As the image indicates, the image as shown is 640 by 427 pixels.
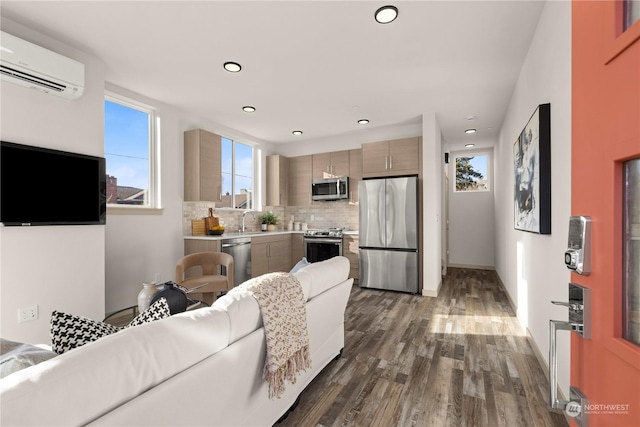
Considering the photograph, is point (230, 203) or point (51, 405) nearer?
point (51, 405)

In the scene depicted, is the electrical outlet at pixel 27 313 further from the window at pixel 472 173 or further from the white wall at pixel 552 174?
the window at pixel 472 173

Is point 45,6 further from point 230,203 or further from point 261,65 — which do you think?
point 230,203

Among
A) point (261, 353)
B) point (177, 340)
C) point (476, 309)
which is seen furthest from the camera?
point (476, 309)

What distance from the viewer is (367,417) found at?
5.65 feet

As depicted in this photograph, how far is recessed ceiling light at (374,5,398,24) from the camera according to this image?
2.11 meters

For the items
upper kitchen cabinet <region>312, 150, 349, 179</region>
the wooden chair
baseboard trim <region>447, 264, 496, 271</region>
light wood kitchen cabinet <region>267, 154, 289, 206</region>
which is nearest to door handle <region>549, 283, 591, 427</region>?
the wooden chair

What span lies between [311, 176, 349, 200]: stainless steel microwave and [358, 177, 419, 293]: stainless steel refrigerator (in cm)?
59

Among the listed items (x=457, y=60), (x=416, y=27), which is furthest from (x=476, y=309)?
(x=416, y=27)

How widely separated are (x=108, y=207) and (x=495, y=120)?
5.39 metres

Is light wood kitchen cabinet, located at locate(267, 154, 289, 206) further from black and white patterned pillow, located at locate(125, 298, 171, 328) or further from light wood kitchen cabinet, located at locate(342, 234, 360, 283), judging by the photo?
black and white patterned pillow, located at locate(125, 298, 171, 328)

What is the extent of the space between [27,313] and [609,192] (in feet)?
11.2

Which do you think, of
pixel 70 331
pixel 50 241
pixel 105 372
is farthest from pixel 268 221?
pixel 105 372

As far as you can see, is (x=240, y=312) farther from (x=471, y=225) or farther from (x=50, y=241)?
(x=471, y=225)

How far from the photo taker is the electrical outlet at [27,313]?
2.29 metres
